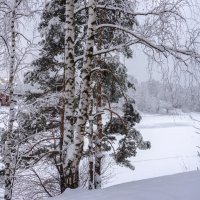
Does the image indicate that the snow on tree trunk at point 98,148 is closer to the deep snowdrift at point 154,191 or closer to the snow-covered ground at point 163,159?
the deep snowdrift at point 154,191

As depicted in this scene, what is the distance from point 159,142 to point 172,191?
32346 millimetres

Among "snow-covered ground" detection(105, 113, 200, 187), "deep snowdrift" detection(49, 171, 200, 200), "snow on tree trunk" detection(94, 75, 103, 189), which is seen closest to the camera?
"deep snowdrift" detection(49, 171, 200, 200)

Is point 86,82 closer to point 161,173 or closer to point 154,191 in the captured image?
Result: point 154,191

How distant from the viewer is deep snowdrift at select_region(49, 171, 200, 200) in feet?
13.9

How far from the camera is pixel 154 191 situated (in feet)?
14.6

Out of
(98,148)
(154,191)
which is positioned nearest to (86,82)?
(154,191)

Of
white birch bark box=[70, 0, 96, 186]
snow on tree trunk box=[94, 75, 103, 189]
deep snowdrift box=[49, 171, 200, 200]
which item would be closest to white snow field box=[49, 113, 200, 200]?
deep snowdrift box=[49, 171, 200, 200]

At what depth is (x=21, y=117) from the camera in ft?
28.1

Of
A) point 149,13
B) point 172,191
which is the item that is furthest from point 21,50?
point 172,191

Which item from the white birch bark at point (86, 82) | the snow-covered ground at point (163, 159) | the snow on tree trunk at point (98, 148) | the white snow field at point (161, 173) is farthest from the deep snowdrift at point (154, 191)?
the snow-covered ground at point (163, 159)

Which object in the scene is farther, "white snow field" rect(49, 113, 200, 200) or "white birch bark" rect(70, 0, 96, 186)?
"white birch bark" rect(70, 0, 96, 186)

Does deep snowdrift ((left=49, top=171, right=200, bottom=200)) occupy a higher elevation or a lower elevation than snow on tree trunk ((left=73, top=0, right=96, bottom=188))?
lower

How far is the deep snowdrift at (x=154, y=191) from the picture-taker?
13.9 feet

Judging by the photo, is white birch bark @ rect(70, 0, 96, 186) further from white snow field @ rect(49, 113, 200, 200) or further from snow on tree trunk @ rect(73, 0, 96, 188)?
white snow field @ rect(49, 113, 200, 200)
